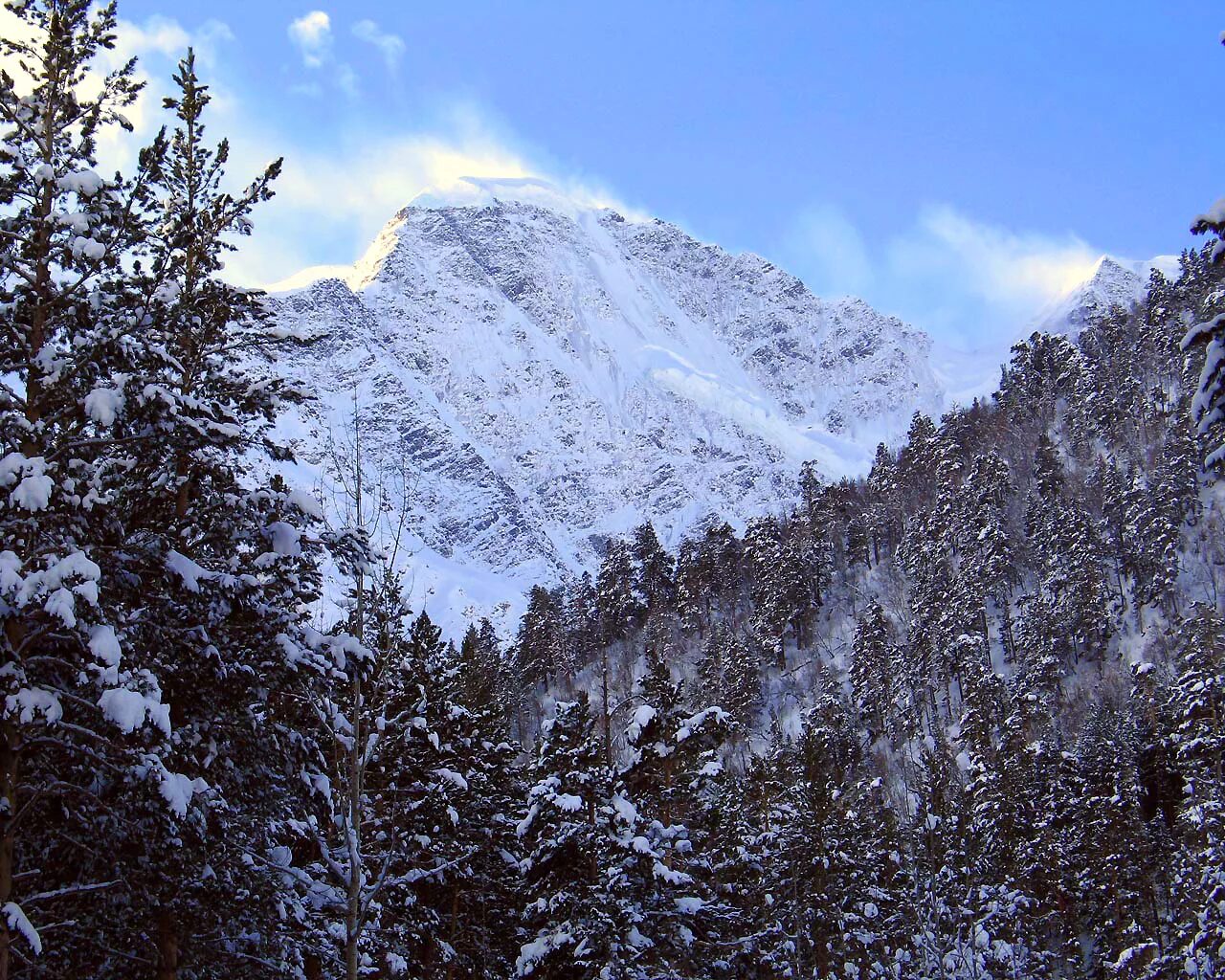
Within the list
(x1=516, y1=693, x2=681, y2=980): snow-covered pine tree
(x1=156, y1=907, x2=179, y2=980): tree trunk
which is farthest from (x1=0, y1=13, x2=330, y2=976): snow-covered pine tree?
(x1=516, y1=693, x2=681, y2=980): snow-covered pine tree

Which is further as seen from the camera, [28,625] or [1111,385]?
[1111,385]

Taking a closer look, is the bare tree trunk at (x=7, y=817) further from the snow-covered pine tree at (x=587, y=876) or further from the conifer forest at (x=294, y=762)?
the snow-covered pine tree at (x=587, y=876)

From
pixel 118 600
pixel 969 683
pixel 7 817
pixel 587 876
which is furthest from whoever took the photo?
pixel 969 683

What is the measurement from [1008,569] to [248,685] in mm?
82500

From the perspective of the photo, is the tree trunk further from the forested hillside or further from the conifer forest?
the forested hillside

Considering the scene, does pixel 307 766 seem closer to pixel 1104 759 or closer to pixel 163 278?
pixel 163 278

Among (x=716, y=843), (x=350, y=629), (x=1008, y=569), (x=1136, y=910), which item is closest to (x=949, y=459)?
(x=1008, y=569)

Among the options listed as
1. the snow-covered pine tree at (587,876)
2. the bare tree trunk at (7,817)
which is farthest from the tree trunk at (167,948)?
the snow-covered pine tree at (587,876)

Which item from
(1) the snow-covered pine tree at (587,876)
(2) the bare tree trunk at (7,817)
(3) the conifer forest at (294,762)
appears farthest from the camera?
(1) the snow-covered pine tree at (587,876)

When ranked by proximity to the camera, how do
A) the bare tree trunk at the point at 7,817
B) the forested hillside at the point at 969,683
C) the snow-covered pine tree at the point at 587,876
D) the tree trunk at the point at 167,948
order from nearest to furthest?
the bare tree trunk at the point at 7,817, the tree trunk at the point at 167,948, the snow-covered pine tree at the point at 587,876, the forested hillside at the point at 969,683

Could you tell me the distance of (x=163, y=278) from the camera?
10.9 meters

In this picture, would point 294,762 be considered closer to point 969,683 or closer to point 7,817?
point 7,817

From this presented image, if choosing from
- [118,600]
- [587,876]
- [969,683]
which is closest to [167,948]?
[118,600]

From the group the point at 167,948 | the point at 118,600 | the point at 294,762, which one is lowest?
the point at 167,948
